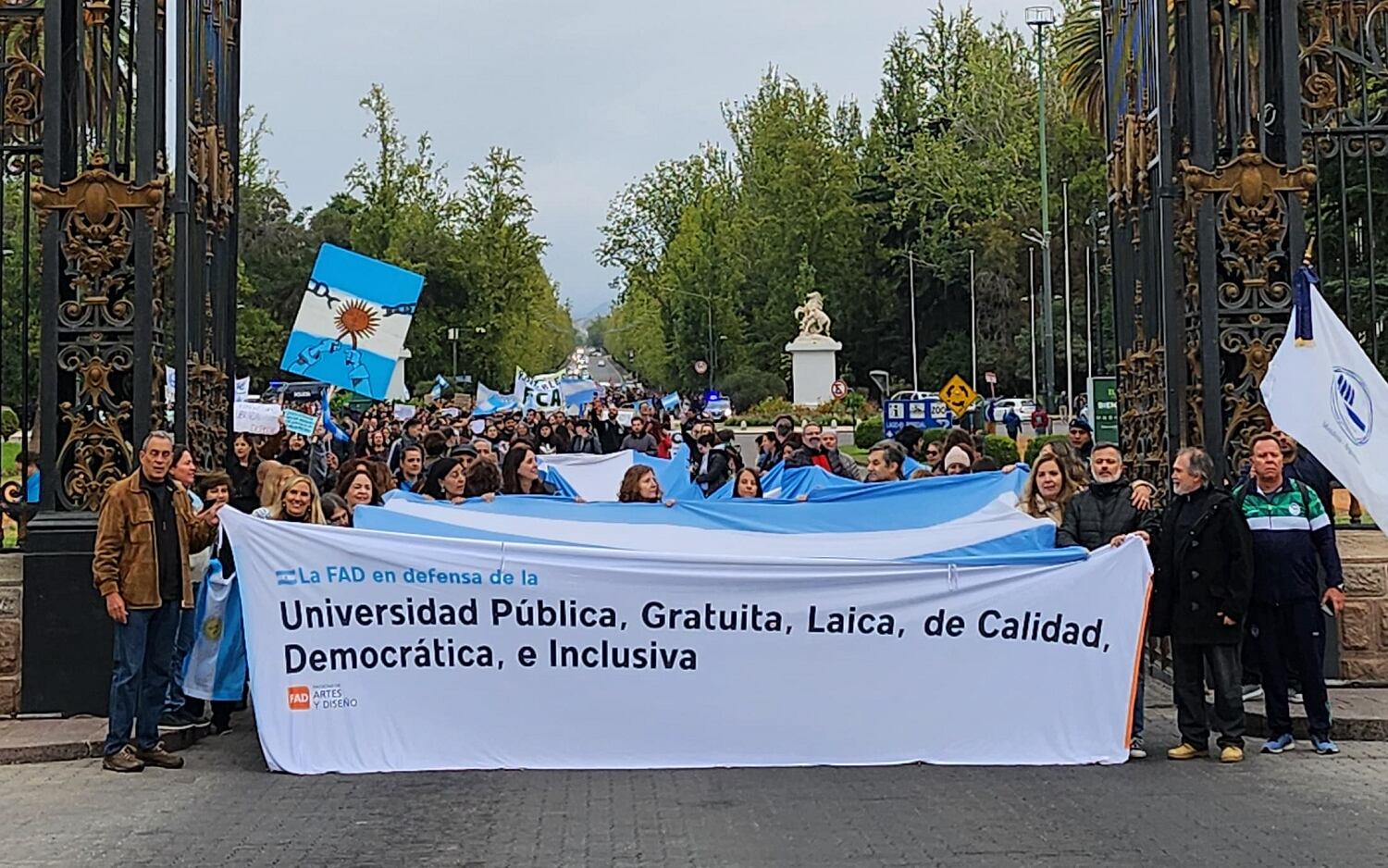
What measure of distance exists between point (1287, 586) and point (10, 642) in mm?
7633

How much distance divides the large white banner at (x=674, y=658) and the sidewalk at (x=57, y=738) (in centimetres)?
123

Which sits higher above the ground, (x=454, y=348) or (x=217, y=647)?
(x=454, y=348)

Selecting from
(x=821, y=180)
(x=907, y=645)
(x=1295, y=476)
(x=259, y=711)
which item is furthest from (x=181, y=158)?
(x=821, y=180)

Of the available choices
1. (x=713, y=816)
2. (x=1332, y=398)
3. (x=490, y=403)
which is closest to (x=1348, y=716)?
(x=1332, y=398)

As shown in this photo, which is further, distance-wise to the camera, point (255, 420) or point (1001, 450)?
point (1001, 450)

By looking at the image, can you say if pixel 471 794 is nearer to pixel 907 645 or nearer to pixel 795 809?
pixel 795 809

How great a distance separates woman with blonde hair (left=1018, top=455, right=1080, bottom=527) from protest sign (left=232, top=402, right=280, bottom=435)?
10.5 metres

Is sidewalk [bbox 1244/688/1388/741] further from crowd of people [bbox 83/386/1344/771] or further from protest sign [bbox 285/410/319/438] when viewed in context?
protest sign [bbox 285/410/319/438]

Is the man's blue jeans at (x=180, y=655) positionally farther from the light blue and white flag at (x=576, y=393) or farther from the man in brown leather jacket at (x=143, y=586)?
the light blue and white flag at (x=576, y=393)

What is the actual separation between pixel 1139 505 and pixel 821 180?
6961cm

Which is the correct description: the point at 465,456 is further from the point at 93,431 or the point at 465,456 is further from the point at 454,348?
the point at 454,348

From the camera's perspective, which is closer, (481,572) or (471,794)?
(471,794)

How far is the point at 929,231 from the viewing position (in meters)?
79.4

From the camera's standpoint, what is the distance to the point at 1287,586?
9641mm
